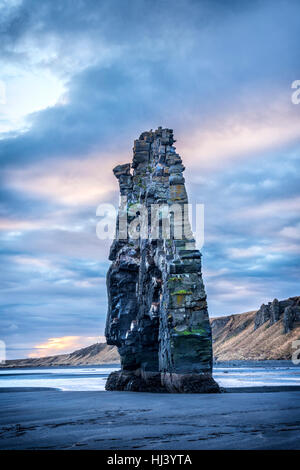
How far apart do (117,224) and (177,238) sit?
1834 cm

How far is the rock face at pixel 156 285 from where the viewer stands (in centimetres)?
2984

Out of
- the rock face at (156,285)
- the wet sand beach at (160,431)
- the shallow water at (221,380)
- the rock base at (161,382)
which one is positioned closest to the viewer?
the wet sand beach at (160,431)

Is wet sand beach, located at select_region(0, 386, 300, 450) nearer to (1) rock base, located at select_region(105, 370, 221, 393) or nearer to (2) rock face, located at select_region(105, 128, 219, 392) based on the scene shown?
(1) rock base, located at select_region(105, 370, 221, 393)

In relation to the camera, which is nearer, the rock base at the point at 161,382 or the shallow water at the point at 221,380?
the rock base at the point at 161,382

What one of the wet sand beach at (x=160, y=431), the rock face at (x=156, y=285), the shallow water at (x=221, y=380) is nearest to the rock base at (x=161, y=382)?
the rock face at (x=156, y=285)

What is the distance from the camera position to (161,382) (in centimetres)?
3494

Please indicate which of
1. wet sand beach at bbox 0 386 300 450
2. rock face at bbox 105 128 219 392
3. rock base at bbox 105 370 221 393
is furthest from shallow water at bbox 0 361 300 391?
Answer: wet sand beach at bbox 0 386 300 450

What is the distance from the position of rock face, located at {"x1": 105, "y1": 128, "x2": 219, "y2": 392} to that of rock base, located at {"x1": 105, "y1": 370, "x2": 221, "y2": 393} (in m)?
0.06

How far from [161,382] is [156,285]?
24.3 feet

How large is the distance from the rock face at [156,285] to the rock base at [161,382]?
2.4 inches

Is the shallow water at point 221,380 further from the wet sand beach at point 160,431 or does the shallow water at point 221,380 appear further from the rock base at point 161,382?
the wet sand beach at point 160,431

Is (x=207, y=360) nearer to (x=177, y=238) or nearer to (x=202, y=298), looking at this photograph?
(x=202, y=298)

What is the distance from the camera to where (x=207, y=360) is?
1159 inches

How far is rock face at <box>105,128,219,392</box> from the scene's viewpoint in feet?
97.9
